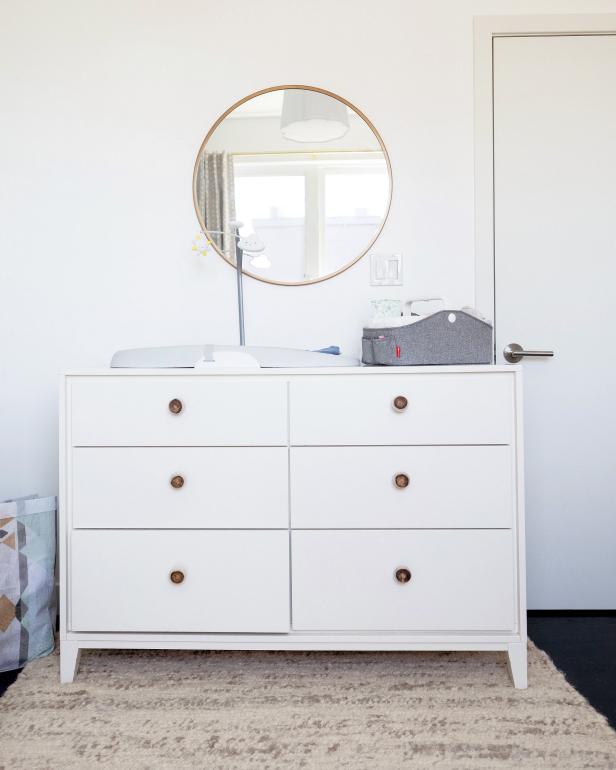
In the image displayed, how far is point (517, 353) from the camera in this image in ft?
7.46

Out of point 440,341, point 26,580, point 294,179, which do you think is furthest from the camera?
point 294,179

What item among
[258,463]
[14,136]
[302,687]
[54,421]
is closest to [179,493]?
[258,463]

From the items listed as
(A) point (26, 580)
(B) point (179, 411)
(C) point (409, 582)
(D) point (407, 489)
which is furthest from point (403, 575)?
(A) point (26, 580)

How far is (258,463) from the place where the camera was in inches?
68.9

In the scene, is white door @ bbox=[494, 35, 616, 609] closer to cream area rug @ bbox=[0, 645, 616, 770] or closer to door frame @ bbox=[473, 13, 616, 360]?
door frame @ bbox=[473, 13, 616, 360]

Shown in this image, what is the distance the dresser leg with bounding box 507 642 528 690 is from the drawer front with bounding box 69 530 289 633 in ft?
1.87

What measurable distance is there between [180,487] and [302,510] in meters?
0.31

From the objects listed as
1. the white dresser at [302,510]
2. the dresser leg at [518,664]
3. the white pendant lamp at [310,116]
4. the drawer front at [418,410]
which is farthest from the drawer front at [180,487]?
the white pendant lamp at [310,116]

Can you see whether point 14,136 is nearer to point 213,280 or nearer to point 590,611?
point 213,280

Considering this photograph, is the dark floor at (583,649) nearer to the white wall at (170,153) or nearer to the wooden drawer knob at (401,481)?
the wooden drawer knob at (401,481)

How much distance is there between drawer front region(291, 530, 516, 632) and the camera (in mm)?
1729

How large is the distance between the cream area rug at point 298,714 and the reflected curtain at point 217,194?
1.28 m

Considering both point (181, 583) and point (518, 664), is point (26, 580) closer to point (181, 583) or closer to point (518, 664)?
point (181, 583)

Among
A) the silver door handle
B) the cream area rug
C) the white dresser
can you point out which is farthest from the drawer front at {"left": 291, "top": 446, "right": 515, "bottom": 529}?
the silver door handle
